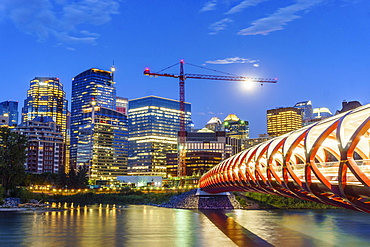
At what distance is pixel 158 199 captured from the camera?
113750 mm

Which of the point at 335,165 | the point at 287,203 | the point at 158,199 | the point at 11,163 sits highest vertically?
the point at 11,163

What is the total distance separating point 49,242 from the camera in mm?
38750

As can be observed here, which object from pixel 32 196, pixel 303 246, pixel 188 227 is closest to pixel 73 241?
pixel 188 227

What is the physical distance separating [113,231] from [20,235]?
1002cm

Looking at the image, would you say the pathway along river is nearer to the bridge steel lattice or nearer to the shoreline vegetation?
the bridge steel lattice

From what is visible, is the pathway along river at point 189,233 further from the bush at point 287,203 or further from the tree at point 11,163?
the tree at point 11,163

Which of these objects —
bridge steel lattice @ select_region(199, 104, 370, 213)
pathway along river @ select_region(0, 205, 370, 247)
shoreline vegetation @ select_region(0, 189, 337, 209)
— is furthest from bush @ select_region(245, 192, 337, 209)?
bridge steel lattice @ select_region(199, 104, 370, 213)

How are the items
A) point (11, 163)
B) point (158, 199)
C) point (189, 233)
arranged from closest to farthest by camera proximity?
point (189, 233) → point (11, 163) → point (158, 199)

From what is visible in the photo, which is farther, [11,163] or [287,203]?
[11,163]

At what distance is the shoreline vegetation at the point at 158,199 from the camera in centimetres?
9050

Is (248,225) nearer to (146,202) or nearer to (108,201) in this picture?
(146,202)

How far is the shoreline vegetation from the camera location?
90.5 m

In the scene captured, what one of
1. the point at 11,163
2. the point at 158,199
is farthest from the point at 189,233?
the point at 158,199

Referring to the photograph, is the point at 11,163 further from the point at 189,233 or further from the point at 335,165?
the point at 335,165
